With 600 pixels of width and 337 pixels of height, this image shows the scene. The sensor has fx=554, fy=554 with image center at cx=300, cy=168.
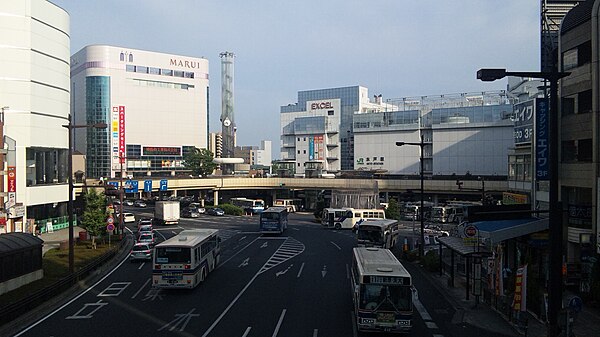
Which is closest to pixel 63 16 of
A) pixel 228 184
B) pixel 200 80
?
pixel 228 184

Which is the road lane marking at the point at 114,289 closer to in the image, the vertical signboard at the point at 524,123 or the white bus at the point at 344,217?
the vertical signboard at the point at 524,123

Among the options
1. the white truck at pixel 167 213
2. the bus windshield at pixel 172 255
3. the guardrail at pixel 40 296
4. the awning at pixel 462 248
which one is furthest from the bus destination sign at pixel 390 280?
the white truck at pixel 167 213

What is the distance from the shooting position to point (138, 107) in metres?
133

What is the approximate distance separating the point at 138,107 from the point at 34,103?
76724mm

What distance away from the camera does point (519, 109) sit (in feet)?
125

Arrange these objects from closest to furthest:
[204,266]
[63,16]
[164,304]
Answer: [164,304] < [204,266] < [63,16]

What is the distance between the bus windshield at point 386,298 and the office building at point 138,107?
10814 cm

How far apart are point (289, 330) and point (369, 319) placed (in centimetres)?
307

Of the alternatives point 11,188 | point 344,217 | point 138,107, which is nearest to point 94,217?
point 11,188

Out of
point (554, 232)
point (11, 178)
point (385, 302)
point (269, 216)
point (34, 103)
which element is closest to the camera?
point (554, 232)

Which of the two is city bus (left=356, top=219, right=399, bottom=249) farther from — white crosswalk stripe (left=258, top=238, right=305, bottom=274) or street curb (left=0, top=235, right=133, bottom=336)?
street curb (left=0, top=235, right=133, bottom=336)

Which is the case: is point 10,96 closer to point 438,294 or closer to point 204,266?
point 204,266

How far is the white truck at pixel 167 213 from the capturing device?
66.6 metres

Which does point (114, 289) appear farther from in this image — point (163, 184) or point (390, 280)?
point (163, 184)
